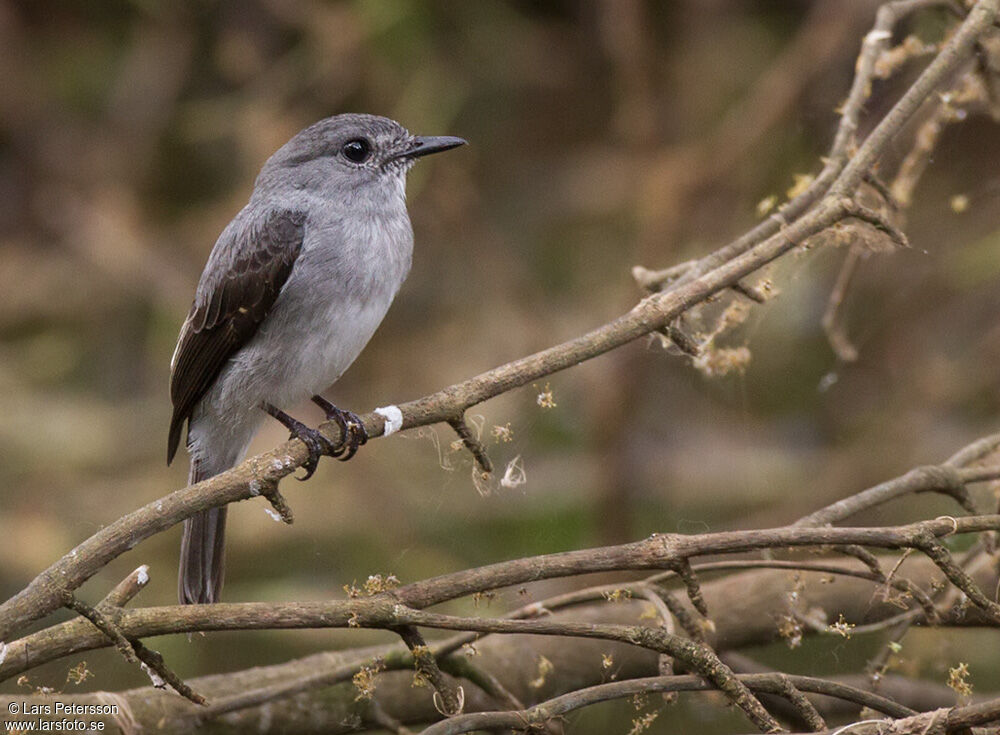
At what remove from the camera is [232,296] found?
3438mm

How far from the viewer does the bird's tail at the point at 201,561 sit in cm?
339

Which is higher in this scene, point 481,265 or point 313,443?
point 481,265

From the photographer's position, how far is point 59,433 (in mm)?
6129

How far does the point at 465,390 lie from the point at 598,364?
3349 mm

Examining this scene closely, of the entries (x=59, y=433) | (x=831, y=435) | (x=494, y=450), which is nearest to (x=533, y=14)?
(x=831, y=435)

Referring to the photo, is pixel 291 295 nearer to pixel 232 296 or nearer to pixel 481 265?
pixel 232 296

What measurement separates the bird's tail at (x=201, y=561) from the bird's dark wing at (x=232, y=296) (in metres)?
0.21

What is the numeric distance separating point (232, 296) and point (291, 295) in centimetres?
20

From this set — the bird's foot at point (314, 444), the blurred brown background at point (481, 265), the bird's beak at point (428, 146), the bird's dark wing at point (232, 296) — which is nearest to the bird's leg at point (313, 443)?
the bird's foot at point (314, 444)

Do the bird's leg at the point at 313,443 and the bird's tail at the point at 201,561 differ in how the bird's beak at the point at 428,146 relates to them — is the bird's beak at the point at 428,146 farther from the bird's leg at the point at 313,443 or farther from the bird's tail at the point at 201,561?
the bird's tail at the point at 201,561

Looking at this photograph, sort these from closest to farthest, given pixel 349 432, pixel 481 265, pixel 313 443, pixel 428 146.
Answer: pixel 313 443 → pixel 349 432 → pixel 428 146 → pixel 481 265

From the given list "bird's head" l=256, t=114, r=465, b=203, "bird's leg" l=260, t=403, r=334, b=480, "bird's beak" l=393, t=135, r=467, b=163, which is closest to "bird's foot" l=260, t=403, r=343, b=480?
"bird's leg" l=260, t=403, r=334, b=480

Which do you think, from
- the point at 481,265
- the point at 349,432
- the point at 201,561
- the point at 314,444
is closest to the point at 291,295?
the point at 349,432

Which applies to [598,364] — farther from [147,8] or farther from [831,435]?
[147,8]
